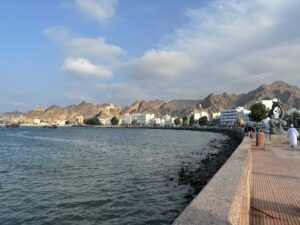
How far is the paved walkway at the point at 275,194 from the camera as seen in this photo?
797cm

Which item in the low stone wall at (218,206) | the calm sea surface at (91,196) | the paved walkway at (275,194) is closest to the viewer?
the low stone wall at (218,206)

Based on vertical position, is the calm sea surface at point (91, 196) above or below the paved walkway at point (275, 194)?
below

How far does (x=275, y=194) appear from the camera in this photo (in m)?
10.1

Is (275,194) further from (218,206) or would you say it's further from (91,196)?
(91,196)

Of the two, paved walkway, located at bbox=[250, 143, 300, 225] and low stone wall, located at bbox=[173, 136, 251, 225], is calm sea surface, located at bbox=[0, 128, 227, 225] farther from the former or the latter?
low stone wall, located at bbox=[173, 136, 251, 225]

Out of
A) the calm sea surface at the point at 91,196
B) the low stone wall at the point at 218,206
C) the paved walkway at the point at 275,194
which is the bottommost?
the calm sea surface at the point at 91,196

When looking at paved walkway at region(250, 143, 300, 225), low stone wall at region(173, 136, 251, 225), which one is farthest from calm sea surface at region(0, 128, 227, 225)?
low stone wall at region(173, 136, 251, 225)

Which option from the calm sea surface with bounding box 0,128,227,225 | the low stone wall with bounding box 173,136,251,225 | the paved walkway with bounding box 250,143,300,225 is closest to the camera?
the low stone wall with bounding box 173,136,251,225

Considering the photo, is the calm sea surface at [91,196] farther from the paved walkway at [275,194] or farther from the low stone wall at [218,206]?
the low stone wall at [218,206]

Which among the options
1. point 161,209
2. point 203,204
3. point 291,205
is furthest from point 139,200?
point 203,204

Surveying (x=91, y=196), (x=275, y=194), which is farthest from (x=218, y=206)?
(x=91, y=196)

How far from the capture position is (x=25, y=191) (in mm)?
17516

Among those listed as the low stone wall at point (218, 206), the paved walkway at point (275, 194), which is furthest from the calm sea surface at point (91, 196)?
the low stone wall at point (218, 206)

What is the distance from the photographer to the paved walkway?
26.1ft
